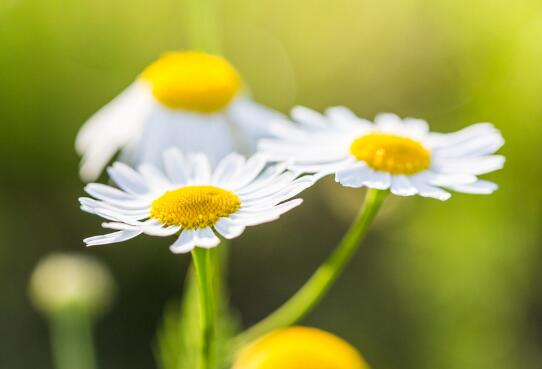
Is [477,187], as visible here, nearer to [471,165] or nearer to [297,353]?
[471,165]

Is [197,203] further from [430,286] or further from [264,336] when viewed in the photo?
[430,286]

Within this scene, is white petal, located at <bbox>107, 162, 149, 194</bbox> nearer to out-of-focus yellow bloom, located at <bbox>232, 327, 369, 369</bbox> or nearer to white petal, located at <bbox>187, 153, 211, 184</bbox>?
white petal, located at <bbox>187, 153, 211, 184</bbox>

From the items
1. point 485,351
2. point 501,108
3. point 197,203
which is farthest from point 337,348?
point 501,108

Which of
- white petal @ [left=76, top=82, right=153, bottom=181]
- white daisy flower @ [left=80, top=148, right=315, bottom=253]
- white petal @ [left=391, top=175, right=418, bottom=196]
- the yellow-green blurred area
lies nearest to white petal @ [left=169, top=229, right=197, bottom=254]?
white daisy flower @ [left=80, top=148, right=315, bottom=253]

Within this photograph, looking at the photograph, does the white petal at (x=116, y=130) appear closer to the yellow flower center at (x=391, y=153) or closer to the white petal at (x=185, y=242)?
the yellow flower center at (x=391, y=153)

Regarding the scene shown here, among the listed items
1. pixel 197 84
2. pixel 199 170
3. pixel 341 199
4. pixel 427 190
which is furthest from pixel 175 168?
pixel 341 199
